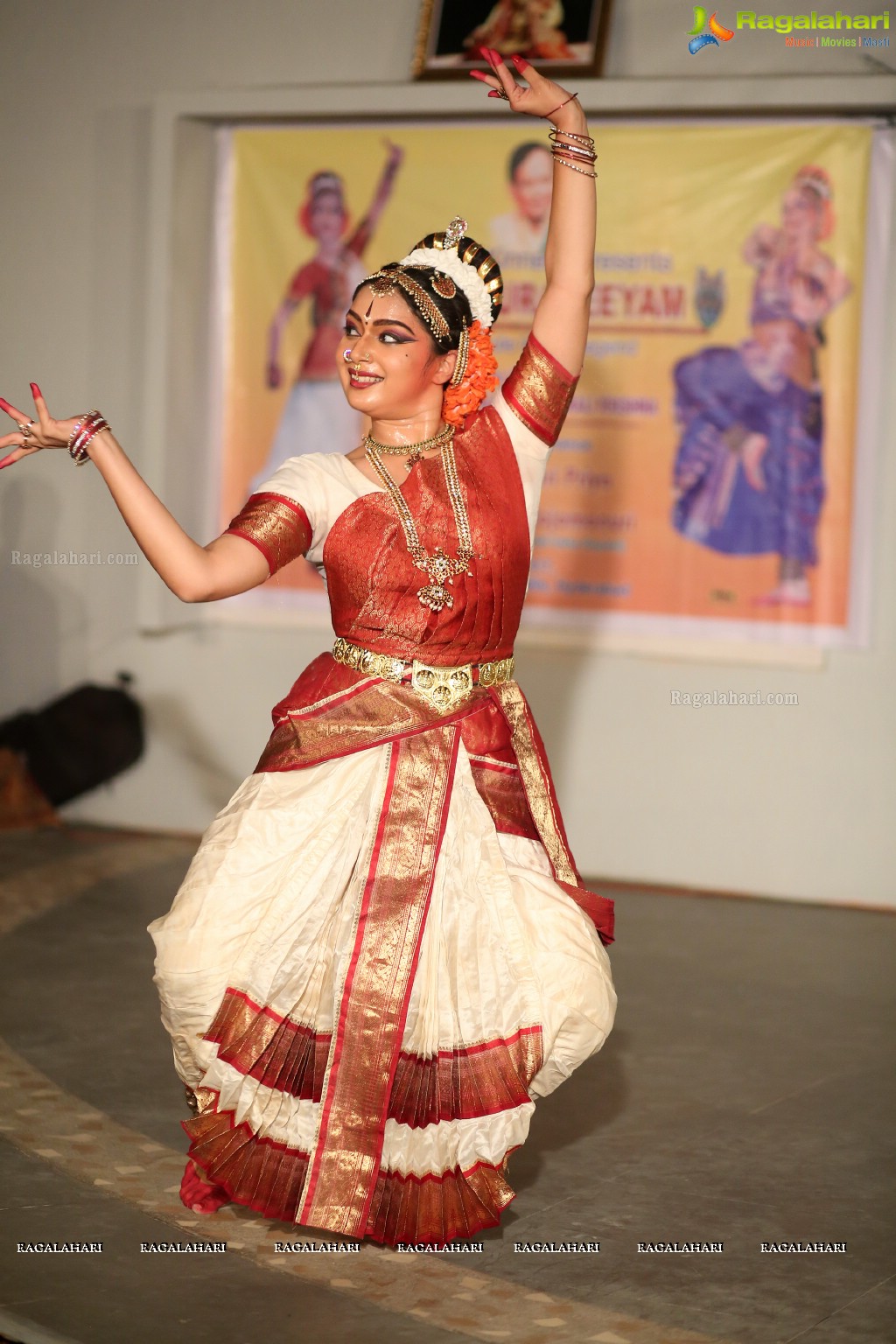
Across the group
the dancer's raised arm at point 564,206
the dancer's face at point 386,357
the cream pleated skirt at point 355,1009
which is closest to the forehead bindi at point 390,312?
the dancer's face at point 386,357

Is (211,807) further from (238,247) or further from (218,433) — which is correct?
(238,247)

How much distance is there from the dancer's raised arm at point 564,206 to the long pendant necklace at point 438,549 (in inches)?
12.7

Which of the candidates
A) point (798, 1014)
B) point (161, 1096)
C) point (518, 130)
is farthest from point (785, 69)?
point (161, 1096)

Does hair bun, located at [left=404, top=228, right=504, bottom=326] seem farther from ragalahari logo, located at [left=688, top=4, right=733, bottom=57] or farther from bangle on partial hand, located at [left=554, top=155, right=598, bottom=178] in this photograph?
ragalahari logo, located at [left=688, top=4, right=733, bottom=57]

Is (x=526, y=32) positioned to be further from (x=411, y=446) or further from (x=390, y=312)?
(x=411, y=446)

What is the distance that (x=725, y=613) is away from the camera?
540cm

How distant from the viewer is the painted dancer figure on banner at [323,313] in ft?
18.5

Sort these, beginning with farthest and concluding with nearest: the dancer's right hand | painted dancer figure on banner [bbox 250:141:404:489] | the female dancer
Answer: painted dancer figure on banner [bbox 250:141:404:489] → the female dancer → the dancer's right hand

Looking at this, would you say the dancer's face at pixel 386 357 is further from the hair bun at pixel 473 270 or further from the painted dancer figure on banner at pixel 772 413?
the painted dancer figure on banner at pixel 772 413

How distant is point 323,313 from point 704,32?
5.23 ft

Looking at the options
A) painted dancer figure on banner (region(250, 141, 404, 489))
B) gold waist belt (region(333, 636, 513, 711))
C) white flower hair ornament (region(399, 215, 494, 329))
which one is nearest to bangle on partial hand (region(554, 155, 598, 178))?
white flower hair ornament (region(399, 215, 494, 329))

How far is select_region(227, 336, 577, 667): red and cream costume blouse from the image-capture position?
8.77 ft

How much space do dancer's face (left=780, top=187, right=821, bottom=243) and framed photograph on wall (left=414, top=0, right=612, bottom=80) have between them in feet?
2.46

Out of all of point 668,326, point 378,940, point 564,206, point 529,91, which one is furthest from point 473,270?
point 668,326
